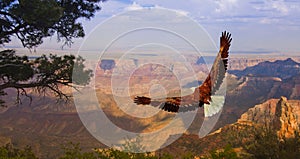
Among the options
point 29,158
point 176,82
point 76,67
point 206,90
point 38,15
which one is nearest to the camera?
point 206,90

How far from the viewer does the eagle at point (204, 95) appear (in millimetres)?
5727

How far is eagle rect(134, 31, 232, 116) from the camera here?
5727mm

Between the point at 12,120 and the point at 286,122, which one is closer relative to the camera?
the point at 286,122

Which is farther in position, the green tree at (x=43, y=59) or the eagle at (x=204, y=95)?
the green tree at (x=43, y=59)

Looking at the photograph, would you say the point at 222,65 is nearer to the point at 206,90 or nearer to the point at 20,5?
the point at 206,90

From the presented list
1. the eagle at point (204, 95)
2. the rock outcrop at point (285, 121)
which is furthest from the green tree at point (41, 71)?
the rock outcrop at point (285, 121)

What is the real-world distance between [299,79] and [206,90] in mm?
182154

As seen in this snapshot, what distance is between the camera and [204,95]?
6.01 m

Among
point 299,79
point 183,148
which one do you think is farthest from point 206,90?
point 299,79

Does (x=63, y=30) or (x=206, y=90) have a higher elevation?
(x=63, y=30)

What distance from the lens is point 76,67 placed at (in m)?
14.3

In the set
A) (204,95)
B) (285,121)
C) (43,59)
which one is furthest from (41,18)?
(285,121)

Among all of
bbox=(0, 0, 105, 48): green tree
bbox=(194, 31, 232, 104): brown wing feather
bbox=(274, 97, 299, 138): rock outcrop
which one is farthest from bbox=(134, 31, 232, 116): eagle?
bbox=(274, 97, 299, 138): rock outcrop

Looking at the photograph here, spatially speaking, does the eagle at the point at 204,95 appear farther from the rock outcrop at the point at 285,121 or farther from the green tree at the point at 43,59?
the rock outcrop at the point at 285,121
